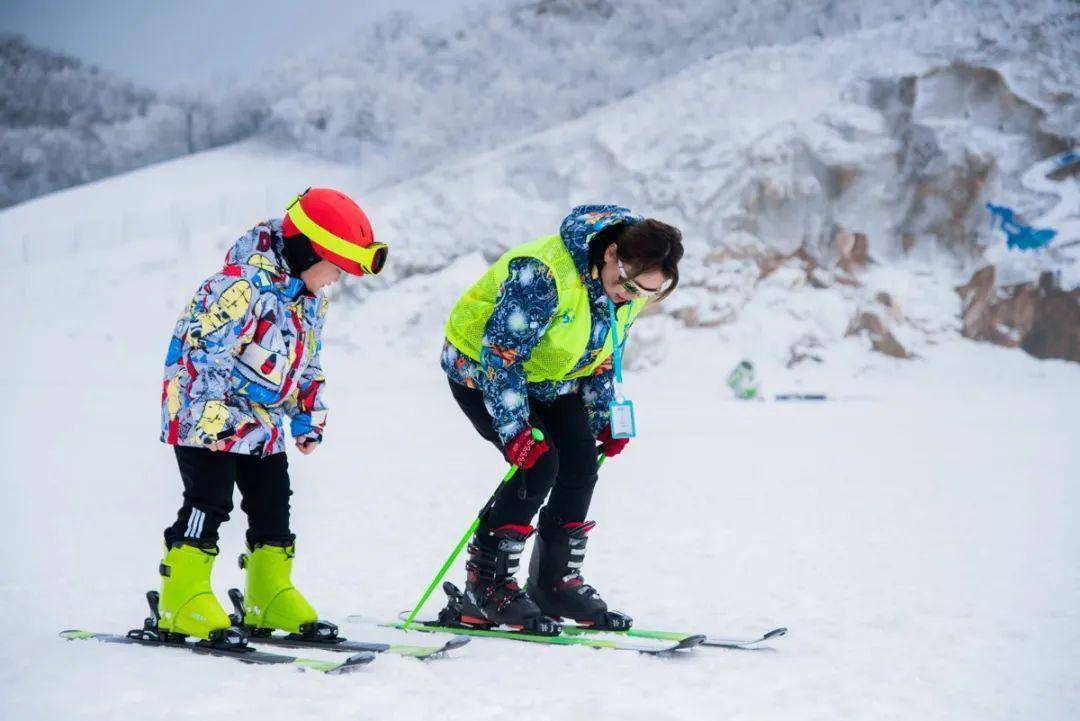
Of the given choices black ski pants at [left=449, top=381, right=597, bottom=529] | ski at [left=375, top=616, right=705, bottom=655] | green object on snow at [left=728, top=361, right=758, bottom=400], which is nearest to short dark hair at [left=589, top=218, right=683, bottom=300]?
black ski pants at [left=449, top=381, right=597, bottom=529]

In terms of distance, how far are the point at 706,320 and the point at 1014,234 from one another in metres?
4.71

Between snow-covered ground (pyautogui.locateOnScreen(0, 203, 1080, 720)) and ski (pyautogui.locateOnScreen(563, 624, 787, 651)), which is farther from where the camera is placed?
ski (pyautogui.locateOnScreen(563, 624, 787, 651))

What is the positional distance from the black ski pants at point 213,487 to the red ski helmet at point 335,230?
22.8 inches

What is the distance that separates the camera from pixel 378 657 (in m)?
2.48

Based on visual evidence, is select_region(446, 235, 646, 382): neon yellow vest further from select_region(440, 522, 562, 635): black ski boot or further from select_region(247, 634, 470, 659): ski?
select_region(247, 634, 470, 659): ski

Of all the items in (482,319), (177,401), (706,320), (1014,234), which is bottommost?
(177,401)

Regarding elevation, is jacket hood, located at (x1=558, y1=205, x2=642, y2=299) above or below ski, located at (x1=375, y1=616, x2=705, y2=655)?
above

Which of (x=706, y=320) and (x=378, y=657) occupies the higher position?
(x=706, y=320)

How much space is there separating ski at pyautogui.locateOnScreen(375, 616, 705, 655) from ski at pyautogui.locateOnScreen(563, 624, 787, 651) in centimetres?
2

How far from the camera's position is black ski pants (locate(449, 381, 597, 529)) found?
9.46ft

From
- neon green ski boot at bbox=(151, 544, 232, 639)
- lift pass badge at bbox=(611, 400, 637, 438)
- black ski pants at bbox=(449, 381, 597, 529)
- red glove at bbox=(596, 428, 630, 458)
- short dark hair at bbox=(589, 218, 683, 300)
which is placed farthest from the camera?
red glove at bbox=(596, 428, 630, 458)

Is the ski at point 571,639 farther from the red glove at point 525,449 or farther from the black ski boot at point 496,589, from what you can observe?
the red glove at point 525,449

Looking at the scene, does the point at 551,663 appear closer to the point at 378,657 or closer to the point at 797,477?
the point at 378,657

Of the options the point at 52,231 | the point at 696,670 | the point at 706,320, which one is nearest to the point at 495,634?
the point at 696,670
